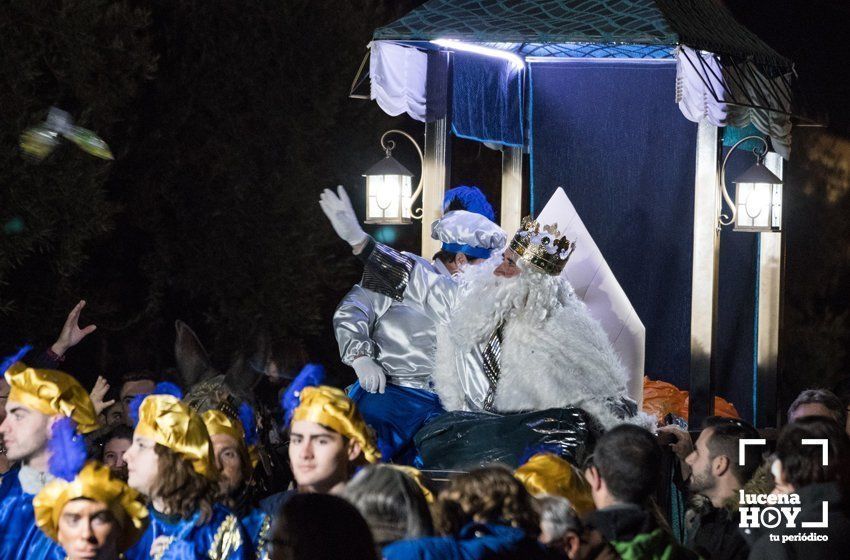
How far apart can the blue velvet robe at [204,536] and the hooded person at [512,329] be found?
2724 mm

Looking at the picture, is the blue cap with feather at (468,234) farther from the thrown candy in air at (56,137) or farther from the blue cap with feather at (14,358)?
the thrown candy in air at (56,137)

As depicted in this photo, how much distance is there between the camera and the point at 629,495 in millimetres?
4250

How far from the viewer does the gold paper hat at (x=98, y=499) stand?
414 cm

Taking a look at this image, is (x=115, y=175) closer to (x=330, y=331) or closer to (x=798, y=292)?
(x=330, y=331)

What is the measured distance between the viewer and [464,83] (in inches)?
350

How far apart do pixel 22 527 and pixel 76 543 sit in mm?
766

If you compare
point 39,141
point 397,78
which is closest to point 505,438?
point 397,78

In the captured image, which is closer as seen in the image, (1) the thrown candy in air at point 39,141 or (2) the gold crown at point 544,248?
(2) the gold crown at point 544,248

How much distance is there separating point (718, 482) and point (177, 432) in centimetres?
235

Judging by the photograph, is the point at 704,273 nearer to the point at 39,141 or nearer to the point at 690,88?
the point at 690,88

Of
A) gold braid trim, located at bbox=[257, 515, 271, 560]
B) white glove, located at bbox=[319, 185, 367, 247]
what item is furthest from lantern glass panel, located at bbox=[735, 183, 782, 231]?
gold braid trim, located at bbox=[257, 515, 271, 560]

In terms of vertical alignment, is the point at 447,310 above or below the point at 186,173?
below

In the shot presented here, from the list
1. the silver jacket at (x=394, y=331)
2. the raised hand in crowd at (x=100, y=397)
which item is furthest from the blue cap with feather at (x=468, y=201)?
the raised hand in crowd at (x=100, y=397)

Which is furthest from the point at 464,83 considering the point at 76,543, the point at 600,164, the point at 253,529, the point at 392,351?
the point at 76,543
